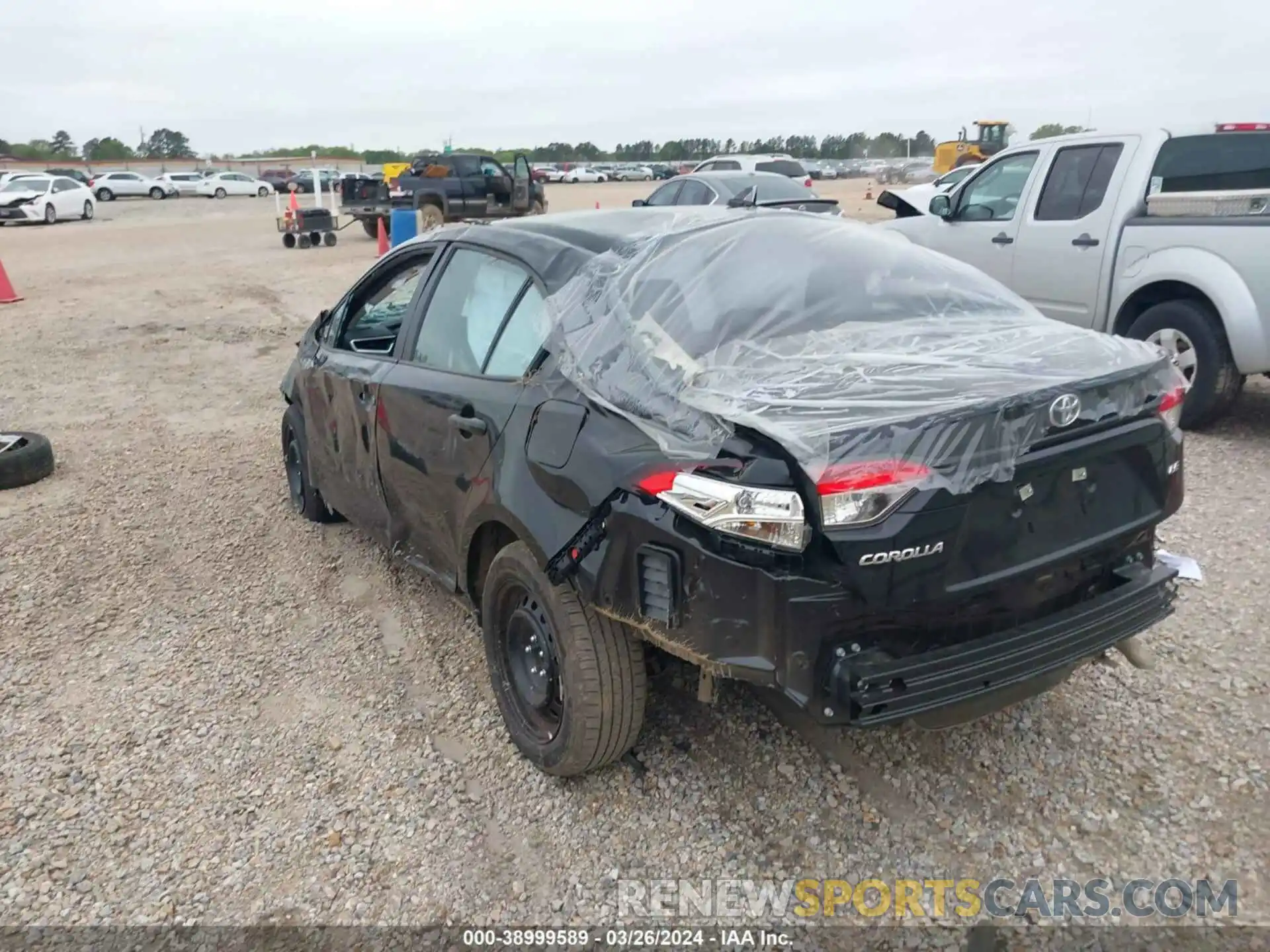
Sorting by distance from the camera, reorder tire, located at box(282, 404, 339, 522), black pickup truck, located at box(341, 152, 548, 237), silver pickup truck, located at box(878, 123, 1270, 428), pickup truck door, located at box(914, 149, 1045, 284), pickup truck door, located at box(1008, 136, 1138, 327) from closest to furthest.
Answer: tire, located at box(282, 404, 339, 522)
silver pickup truck, located at box(878, 123, 1270, 428)
pickup truck door, located at box(1008, 136, 1138, 327)
pickup truck door, located at box(914, 149, 1045, 284)
black pickup truck, located at box(341, 152, 548, 237)

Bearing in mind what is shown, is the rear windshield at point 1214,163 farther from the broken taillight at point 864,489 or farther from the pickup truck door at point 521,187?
the pickup truck door at point 521,187

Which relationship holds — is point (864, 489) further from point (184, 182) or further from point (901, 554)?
point (184, 182)

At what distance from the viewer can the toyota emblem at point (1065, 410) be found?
2.45 meters

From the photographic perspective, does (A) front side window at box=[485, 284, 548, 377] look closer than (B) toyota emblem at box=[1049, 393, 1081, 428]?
No

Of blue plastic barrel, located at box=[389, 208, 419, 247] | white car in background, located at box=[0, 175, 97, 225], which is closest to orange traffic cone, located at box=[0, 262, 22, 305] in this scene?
blue plastic barrel, located at box=[389, 208, 419, 247]

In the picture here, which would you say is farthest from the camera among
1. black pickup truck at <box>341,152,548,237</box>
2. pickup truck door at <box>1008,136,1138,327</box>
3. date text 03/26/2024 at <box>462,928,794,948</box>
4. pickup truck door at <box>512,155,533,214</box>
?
pickup truck door at <box>512,155,533,214</box>

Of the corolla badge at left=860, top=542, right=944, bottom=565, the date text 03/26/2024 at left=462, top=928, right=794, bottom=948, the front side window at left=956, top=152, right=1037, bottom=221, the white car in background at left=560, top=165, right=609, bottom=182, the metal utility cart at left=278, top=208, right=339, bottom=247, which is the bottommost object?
the date text 03/26/2024 at left=462, top=928, right=794, bottom=948

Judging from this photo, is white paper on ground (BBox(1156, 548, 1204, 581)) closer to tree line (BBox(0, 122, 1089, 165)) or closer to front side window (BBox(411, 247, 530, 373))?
front side window (BBox(411, 247, 530, 373))

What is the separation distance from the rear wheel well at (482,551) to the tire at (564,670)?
87 millimetres

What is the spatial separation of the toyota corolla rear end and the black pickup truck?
19144 mm

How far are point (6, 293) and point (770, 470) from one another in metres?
15.0

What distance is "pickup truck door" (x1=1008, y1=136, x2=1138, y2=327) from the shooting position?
674 cm

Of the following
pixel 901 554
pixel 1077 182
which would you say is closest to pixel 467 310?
pixel 901 554

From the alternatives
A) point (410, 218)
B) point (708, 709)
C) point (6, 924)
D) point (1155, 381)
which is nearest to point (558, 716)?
point (708, 709)
